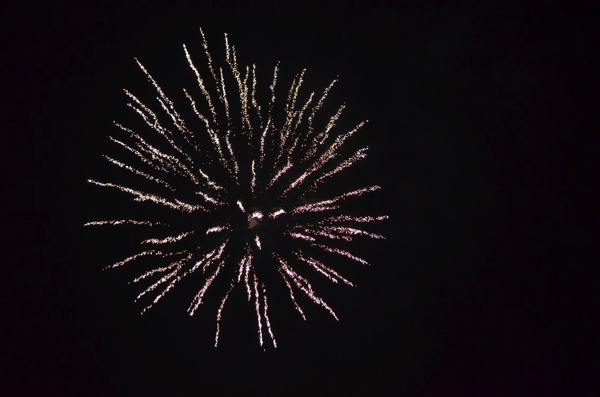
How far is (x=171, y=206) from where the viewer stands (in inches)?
256

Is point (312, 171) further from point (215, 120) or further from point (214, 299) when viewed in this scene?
point (214, 299)

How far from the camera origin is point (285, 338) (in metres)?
8.62

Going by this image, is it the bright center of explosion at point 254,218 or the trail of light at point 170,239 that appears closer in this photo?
the trail of light at point 170,239

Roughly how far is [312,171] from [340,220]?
89 cm

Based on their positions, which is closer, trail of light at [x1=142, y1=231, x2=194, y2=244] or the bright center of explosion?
trail of light at [x1=142, y1=231, x2=194, y2=244]

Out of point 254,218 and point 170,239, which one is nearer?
point 170,239

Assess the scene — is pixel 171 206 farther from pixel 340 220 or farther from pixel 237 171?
pixel 340 220

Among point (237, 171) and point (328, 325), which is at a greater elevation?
point (237, 171)

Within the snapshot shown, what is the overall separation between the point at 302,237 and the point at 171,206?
6.72 feet

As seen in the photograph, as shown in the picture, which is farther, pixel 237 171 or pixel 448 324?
pixel 448 324

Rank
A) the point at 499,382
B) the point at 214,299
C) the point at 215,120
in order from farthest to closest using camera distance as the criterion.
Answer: the point at 499,382, the point at 214,299, the point at 215,120

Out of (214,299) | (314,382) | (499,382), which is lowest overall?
(499,382)

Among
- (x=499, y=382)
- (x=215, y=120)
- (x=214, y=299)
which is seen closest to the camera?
(x=215, y=120)

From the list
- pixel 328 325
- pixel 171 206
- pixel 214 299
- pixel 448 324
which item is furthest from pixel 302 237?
pixel 448 324
